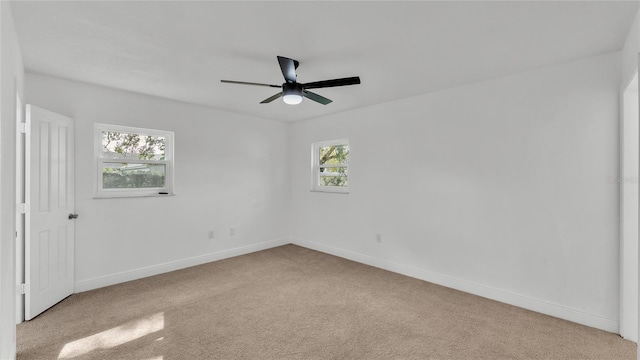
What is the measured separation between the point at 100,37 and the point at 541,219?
4323mm

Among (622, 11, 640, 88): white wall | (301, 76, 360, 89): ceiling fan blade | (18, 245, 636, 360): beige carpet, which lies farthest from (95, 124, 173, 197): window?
(622, 11, 640, 88): white wall

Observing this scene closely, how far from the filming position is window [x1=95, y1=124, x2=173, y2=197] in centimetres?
359

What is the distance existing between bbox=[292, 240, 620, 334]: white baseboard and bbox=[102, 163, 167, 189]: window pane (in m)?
3.05

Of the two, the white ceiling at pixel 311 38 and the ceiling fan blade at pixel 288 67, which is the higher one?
the white ceiling at pixel 311 38

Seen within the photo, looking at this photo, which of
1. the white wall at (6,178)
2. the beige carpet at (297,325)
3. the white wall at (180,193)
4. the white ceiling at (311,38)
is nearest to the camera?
the white wall at (6,178)

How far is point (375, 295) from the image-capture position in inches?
128

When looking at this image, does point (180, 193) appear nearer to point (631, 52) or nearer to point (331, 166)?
point (331, 166)

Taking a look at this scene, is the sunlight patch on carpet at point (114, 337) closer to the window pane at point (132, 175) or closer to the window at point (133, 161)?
the window at point (133, 161)

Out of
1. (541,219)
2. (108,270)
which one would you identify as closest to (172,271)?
(108,270)

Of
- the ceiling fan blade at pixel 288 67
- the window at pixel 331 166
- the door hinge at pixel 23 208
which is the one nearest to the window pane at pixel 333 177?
the window at pixel 331 166

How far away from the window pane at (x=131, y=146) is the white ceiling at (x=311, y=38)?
2.34 ft

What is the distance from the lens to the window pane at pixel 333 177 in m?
4.94

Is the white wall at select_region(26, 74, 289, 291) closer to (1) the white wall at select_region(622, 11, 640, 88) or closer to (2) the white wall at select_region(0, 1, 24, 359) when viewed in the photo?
(2) the white wall at select_region(0, 1, 24, 359)

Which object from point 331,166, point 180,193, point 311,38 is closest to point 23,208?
point 180,193
